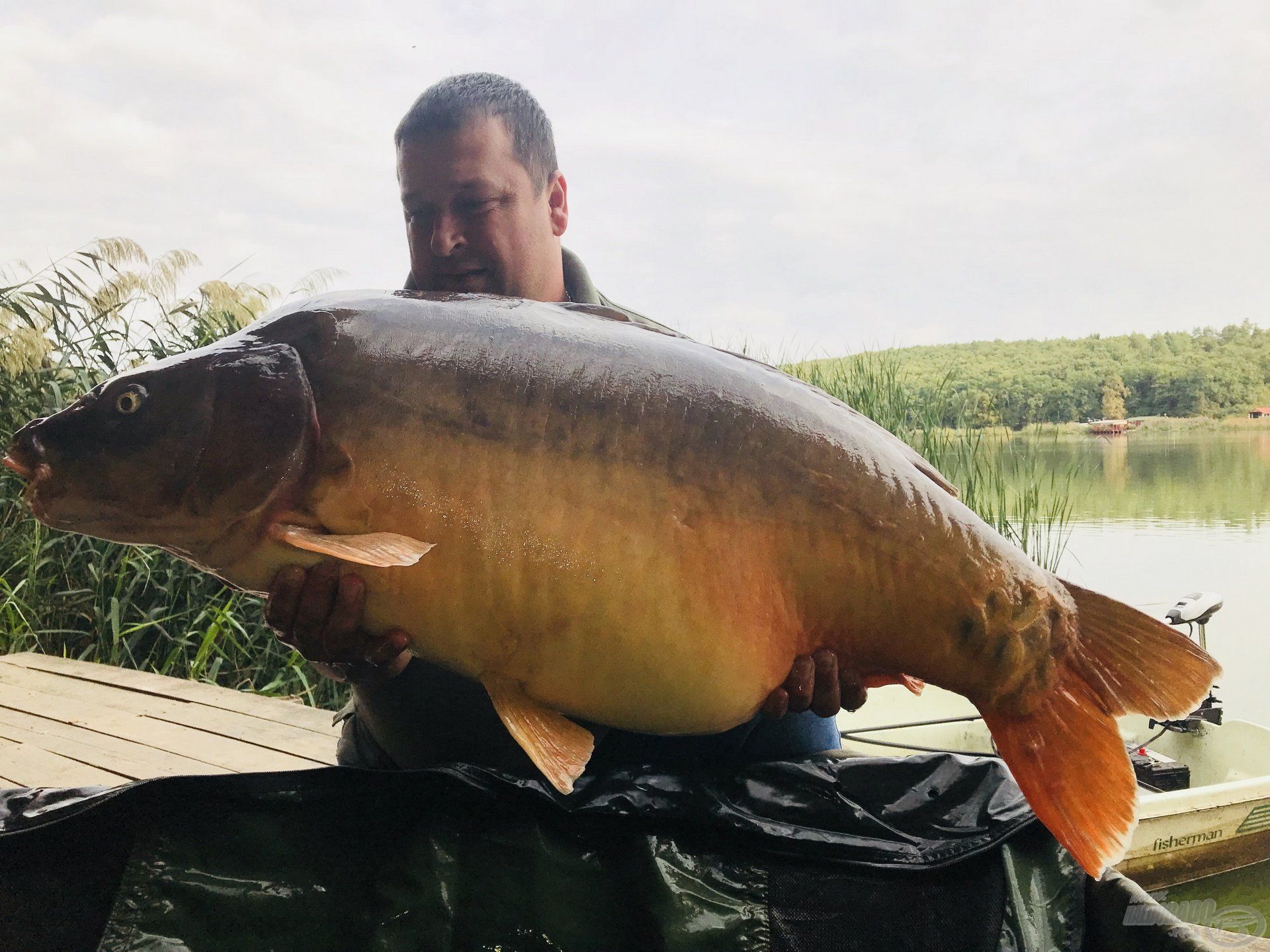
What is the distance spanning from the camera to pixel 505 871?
1033mm

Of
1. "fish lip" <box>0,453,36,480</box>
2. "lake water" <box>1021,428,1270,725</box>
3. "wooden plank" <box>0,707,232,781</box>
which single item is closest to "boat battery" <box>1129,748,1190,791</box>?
"lake water" <box>1021,428,1270,725</box>

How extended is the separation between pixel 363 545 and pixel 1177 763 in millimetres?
3043

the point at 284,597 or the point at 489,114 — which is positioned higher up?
the point at 489,114

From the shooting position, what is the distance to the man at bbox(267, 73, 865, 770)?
0.95 m

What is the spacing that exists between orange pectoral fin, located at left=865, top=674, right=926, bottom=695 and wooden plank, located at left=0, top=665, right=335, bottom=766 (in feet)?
4.55

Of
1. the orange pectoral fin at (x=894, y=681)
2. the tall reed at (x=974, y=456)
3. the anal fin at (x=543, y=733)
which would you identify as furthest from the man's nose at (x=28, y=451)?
the tall reed at (x=974, y=456)

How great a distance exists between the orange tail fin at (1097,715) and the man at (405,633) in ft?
0.64

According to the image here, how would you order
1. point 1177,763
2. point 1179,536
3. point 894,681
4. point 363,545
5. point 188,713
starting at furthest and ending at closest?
point 1179,536, point 1177,763, point 188,713, point 894,681, point 363,545

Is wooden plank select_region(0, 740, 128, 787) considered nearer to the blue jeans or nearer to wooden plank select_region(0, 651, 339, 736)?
wooden plank select_region(0, 651, 339, 736)

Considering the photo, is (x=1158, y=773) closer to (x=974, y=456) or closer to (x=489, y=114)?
(x=974, y=456)

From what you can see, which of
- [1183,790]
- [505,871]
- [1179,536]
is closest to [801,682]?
[505,871]

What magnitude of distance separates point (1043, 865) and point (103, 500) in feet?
3.57

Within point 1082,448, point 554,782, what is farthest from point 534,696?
point 1082,448

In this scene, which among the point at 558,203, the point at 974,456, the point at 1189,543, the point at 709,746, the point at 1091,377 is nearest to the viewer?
the point at 709,746
